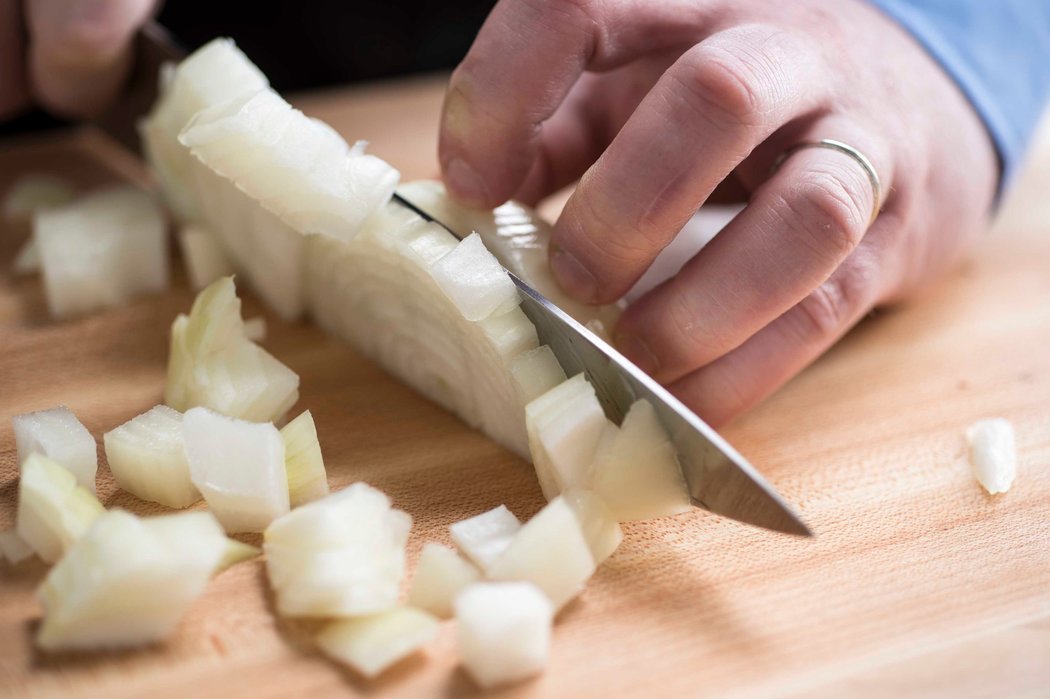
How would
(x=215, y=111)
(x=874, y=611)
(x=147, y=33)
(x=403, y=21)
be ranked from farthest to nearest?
(x=403, y=21)
(x=147, y=33)
(x=215, y=111)
(x=874, y=611)

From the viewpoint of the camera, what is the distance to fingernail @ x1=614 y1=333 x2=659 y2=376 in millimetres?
1238

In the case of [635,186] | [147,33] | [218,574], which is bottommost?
[218,574]

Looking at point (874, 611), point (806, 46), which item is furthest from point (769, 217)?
point (874, 611)

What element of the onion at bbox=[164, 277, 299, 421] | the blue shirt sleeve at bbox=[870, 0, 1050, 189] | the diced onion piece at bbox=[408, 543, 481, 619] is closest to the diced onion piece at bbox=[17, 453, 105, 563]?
the onion at bbox=[164, 277, 299, 421]

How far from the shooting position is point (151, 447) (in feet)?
3.72

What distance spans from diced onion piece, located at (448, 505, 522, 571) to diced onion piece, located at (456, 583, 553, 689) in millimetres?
100

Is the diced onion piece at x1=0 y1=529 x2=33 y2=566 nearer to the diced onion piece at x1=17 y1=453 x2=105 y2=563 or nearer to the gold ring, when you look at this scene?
the diced onion piece at x1=17 y1=453 x2=105 y2=563

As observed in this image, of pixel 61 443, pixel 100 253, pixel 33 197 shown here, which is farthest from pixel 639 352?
pixel 33 197

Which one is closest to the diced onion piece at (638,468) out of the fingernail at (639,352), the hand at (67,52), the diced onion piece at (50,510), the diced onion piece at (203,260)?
the fingernail at (639,352)

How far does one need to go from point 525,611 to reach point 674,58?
0.84 metres

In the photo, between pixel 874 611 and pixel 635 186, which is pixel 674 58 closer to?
pixel 635 186

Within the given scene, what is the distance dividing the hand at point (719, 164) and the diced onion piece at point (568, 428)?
6.7 inches

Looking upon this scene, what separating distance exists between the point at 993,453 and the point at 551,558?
60cm

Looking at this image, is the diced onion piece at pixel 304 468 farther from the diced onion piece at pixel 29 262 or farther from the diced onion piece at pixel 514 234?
the diced onion piece at pixel 29 262
